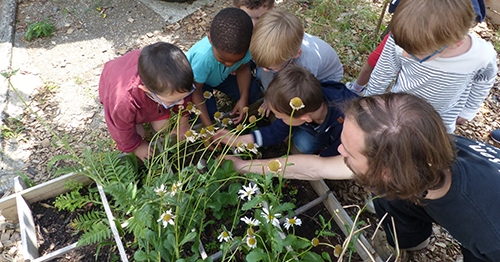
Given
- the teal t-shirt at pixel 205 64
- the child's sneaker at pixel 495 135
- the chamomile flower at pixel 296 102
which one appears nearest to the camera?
the chamomile flower at pixel 296 102

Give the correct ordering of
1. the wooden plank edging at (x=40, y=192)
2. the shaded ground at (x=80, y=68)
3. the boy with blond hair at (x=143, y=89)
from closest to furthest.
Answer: the boy with blond hair at (x=143, y=89)
the wooden plank edging at (x=40, y=192)
the shaded ground at (x=80, y=68)


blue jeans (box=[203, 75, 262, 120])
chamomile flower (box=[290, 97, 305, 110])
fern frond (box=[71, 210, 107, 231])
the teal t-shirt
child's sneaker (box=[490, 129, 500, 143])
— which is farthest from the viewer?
child's sneaker (box=[490, 129, 500, 143])

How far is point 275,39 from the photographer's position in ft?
6.81

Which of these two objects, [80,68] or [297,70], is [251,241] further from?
[80,68]

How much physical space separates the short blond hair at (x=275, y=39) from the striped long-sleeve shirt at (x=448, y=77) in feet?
2.10

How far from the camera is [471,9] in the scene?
1773 millimetres

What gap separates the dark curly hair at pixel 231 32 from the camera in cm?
209

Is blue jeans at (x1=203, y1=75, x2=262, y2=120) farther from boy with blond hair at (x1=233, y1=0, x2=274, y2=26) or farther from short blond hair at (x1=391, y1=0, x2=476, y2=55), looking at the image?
short blond hair at (x1=391, y1=0, x2=476, y2=55)

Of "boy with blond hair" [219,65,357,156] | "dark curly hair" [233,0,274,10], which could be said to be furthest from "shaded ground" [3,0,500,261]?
"dark curly hair" [233,0,274,10]

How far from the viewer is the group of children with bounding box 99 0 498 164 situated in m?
1.81

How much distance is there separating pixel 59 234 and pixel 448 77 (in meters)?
2.52

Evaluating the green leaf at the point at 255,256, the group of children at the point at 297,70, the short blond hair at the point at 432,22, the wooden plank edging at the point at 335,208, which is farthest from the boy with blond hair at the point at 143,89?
the short blond hair at the point at 432,22

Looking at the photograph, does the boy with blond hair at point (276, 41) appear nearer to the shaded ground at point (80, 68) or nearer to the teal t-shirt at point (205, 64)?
the teal t-shirt at point (205, 64)

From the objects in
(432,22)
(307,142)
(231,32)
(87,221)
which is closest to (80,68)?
(87,221)
